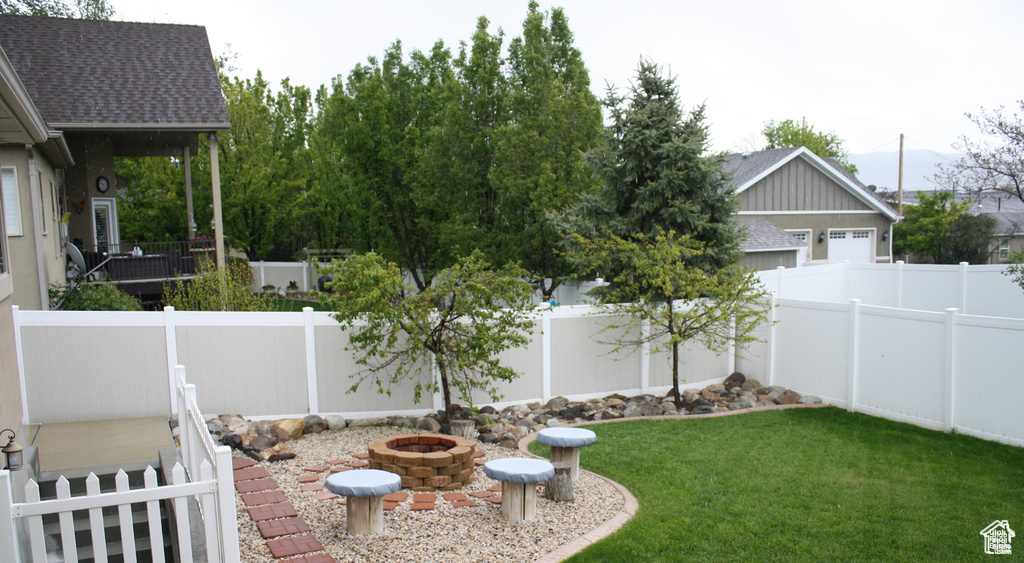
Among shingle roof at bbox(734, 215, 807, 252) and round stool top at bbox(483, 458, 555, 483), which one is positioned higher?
shingle roof at bbox(734, 215, 807, 252)

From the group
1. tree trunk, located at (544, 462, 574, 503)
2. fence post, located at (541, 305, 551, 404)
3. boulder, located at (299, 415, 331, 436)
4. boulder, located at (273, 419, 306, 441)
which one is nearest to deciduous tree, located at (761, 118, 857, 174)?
fence post, located at (541, 305, 551, 404)

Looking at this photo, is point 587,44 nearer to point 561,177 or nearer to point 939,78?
point 561,177

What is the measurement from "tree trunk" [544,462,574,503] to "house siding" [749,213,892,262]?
57.7 ft

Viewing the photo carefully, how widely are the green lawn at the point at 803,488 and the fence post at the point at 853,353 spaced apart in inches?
19.4

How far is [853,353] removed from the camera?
1026cm

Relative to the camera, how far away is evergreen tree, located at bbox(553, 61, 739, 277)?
1340 centimetres

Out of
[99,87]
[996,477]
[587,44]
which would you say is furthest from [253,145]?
[996,477]

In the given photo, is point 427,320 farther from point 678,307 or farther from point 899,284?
point 899,284

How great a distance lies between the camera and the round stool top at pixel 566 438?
686 cm

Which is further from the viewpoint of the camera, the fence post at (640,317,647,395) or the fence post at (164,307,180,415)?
the fence post at (640,317,647,395)

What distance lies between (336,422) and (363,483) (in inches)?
146

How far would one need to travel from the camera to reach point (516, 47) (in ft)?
59.6

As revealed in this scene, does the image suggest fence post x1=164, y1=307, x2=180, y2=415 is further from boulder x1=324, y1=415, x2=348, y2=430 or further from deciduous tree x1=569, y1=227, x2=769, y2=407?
deciduous tree x1=569, y1=227, x2=769, y2=407

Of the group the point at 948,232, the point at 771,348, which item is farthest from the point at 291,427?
the point at 948,232
